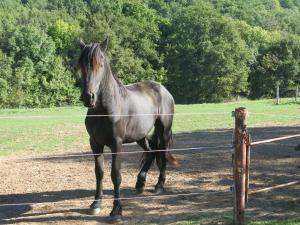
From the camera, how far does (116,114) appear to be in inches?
238

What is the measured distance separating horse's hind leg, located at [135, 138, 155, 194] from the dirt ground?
0.14 m

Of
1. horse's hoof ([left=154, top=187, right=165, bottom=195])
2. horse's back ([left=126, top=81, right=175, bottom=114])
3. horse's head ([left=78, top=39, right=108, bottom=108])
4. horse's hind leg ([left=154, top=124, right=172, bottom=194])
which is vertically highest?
horse's head ([left=78, top=39, right=108, bottom=108])

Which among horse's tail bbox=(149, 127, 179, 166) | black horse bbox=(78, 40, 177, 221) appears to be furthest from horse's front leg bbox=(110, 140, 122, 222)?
horse's tail bbox=(149, 127, 179, 166)

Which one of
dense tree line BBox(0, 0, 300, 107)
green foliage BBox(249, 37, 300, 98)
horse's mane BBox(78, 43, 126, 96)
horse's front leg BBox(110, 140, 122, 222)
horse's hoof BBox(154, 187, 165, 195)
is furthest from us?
green foliage BBox(249, 37, 300, 98)

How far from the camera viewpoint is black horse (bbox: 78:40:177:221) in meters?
5.57

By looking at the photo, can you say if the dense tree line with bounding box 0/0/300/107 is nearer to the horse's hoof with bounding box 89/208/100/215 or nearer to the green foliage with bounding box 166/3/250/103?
the green foliage with bounding box 166/3/250/103

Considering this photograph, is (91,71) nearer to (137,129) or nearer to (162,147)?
(137,129)

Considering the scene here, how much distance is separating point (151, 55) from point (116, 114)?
5106cm

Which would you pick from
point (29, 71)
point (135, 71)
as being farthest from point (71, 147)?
point (135, 71)

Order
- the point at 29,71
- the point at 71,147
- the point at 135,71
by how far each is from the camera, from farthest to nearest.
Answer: the point at 135,71, the point at 29,71, the point at 71,147

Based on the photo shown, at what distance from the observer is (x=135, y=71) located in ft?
174

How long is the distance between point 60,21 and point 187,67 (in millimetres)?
19548

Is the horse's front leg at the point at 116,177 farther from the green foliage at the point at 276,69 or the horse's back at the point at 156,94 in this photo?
the green foliage at the point at 276,69

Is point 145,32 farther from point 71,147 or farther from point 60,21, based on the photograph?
point 71,147
